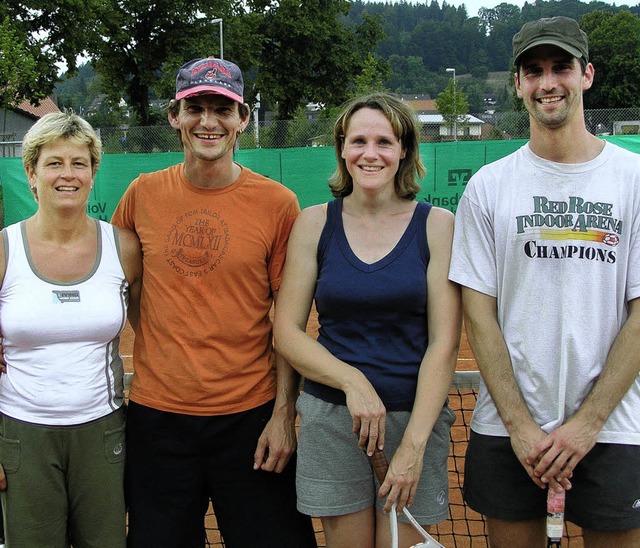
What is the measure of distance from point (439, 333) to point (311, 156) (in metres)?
11.0

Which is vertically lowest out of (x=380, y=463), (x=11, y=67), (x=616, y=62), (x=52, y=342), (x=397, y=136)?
(x=380, y=463)

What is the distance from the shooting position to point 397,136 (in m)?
2.57

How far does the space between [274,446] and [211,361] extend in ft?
1.24

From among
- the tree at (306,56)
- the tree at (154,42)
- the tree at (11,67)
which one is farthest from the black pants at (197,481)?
the tree at (306,56)

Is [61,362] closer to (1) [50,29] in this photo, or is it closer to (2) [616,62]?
(1) [50,29]

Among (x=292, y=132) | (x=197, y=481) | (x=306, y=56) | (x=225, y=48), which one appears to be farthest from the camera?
(x=306, y=56)

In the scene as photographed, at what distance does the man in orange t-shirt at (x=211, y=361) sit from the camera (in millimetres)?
2719

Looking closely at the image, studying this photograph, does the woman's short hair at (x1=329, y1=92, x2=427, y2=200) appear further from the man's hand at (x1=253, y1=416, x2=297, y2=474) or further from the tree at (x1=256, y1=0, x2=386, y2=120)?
the tree at (x1=256, y1=0, x2=386, y2=120)

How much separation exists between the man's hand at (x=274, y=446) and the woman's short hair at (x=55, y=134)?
46.6 inches

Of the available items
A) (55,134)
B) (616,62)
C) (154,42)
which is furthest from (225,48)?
(55,134)

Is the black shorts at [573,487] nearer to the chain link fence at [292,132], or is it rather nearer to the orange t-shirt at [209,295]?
the orange t-shirt at [209,295]

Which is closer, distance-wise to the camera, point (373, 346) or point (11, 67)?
point (373, 346)

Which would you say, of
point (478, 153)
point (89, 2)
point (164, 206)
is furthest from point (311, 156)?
point (89, 2)

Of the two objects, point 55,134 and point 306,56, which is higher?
point 306,56
